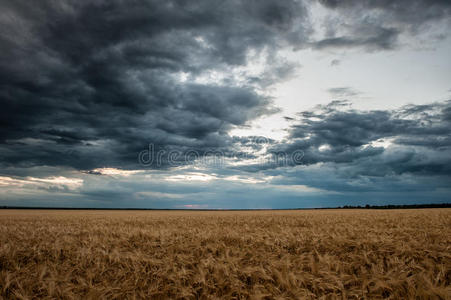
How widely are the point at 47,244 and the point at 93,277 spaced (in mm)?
3706

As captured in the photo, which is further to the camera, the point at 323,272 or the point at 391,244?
the point at 391,244

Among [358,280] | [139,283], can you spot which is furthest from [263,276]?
[139,283]

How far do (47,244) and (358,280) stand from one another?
7.94 meters

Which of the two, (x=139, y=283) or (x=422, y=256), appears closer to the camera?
(x=139, y=283)

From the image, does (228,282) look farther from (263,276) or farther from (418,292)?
(418,292)

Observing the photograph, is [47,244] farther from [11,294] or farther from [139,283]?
[139,283]

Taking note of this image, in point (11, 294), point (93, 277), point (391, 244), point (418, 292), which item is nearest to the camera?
point (418, 292)

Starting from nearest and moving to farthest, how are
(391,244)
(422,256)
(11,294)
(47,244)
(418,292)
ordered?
(418,292) < (11,294) < (422,256) < (391,244) < (47,244)

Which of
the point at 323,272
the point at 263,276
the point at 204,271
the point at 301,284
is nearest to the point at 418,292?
the point at 323,272

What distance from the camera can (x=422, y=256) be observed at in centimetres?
591

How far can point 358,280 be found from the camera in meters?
4.48

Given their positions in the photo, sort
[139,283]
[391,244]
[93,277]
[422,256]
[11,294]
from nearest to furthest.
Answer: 1. [11,294]
2. [139,283]
3. [93,277]
4. [422,256]
5. [391,244]

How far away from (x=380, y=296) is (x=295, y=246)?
310 cm

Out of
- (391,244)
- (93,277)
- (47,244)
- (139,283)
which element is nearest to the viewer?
(139,283)
